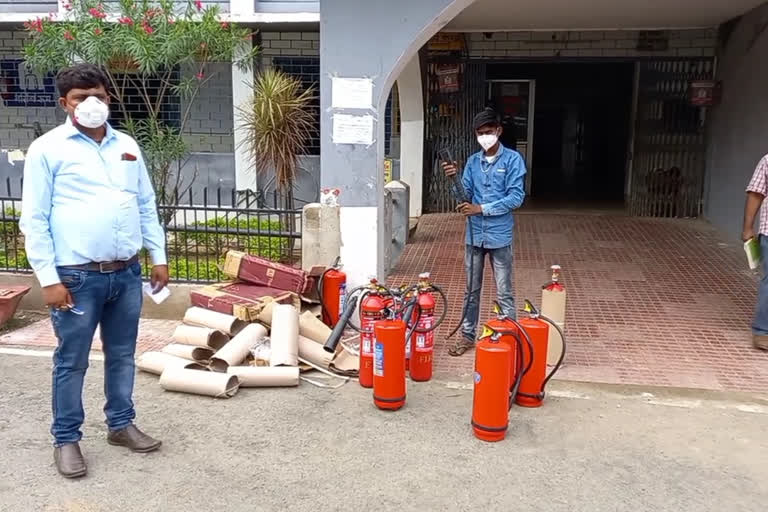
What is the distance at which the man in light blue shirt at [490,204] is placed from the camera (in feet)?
16.1

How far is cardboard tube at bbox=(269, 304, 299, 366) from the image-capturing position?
474cm

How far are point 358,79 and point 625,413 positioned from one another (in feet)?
10.2

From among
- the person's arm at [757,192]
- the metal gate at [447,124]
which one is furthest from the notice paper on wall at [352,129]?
the metal gate at [447,124]

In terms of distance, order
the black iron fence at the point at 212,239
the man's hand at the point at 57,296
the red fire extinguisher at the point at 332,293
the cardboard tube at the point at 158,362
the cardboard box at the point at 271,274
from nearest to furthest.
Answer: the man's hand at the point at 57,296, the cardboard tube at the point at 158,362, the red fire extinguisher at the point at 332,293, the cardboard box at the point at 271,274, the black iron fence at the point at 212,239

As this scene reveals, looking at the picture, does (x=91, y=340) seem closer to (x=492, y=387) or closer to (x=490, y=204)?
(x=492, y=387)

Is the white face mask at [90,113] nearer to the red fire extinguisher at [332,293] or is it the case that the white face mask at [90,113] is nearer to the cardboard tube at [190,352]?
the cardboard tube at [190,352]

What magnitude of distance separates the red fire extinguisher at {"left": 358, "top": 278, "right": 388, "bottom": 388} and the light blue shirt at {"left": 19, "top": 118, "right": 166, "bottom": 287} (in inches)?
62.7

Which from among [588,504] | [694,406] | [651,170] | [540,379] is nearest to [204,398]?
[540,379]

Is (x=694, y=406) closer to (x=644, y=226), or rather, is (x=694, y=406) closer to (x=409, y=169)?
(x=644, y=226)

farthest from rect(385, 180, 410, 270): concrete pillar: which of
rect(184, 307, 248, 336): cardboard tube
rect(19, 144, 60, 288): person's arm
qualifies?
rect(19, 144, 60, 288): person's arm

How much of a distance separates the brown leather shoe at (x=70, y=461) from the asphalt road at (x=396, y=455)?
0.06 metres

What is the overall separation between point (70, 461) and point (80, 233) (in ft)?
3.78

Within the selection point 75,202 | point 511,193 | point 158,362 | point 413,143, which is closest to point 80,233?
point 75,202

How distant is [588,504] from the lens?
324cm
